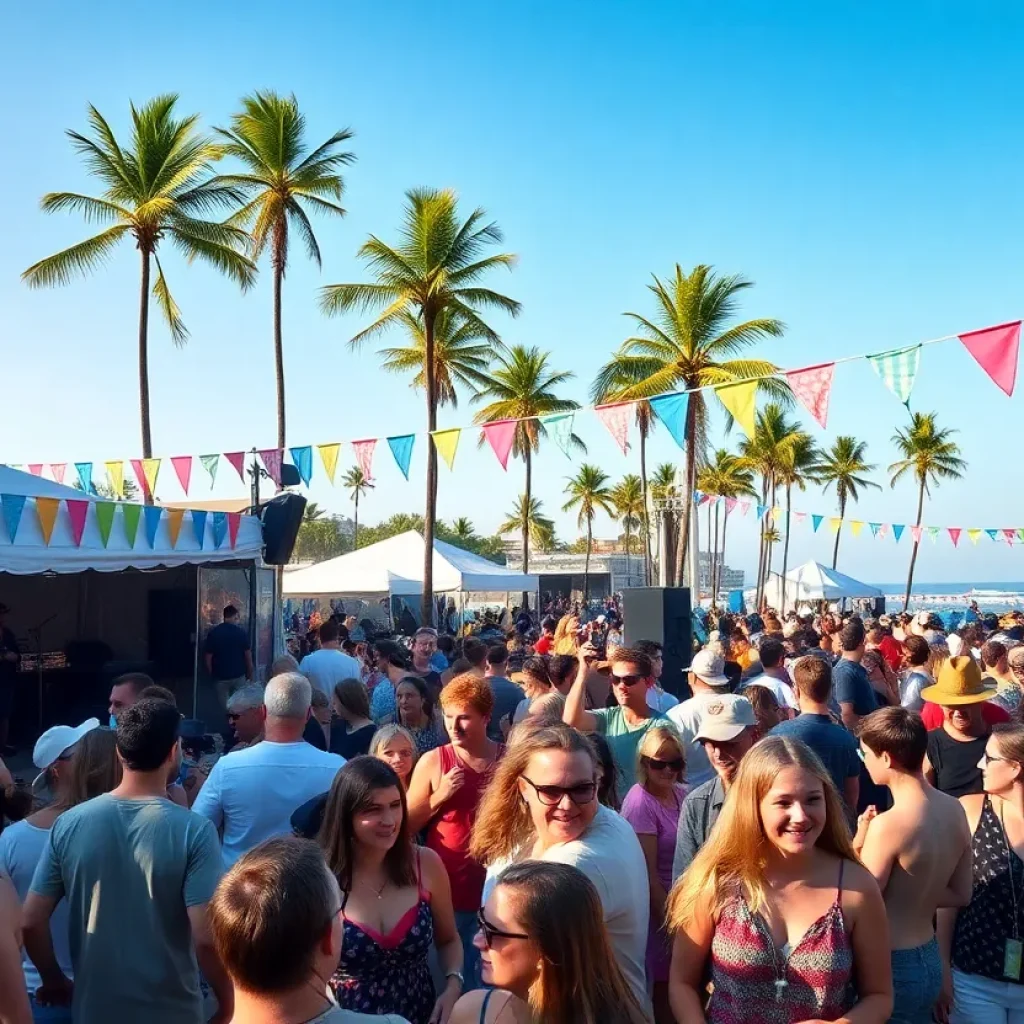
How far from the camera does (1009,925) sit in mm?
3180

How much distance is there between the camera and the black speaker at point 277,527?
11781mm

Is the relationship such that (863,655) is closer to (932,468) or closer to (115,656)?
(115,656)

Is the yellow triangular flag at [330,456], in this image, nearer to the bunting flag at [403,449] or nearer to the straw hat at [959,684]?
the bunting flag at [403,449]

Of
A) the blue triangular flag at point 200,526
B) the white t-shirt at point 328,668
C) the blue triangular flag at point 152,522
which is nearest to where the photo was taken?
the white t-shirt at point 328,668

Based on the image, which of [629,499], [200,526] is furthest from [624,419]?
[629,499]

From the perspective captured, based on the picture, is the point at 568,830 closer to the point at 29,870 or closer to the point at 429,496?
the point at 29,870

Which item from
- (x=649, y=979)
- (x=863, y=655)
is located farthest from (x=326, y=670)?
(x=649, y=979)

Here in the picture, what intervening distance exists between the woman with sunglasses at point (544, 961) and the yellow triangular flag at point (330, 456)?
41.2 feet

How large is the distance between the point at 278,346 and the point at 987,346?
1705 cm

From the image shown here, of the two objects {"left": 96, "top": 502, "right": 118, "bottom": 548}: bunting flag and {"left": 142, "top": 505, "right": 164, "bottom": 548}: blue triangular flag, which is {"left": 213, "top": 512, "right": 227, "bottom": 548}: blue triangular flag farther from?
{"left": 96, "top": 502, "right": 118, "bottom": 548}: bunting flag

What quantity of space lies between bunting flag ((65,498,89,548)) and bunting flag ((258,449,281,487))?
385 centimetres

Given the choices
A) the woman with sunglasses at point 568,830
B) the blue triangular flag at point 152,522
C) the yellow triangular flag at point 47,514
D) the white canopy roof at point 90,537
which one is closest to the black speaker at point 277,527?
the white canopy roof at point 90,537

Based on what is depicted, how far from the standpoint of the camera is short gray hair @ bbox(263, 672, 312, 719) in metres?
3.82

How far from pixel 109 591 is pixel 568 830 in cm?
1302
